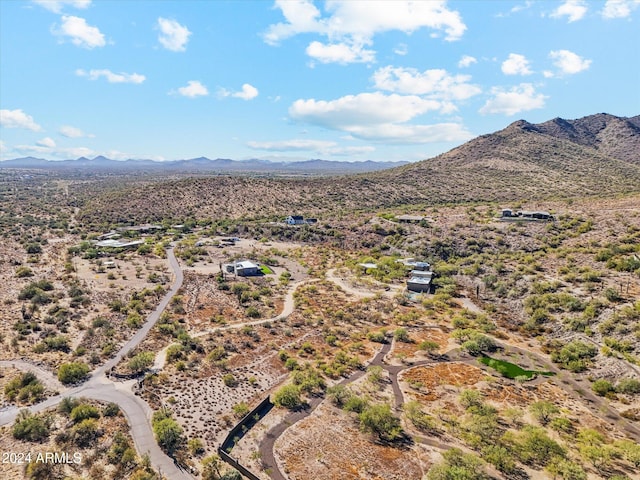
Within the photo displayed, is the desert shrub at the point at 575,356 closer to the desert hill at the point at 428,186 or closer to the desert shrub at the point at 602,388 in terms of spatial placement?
the desert shrub at the point at 602,388

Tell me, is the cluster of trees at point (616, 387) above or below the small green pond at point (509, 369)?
above

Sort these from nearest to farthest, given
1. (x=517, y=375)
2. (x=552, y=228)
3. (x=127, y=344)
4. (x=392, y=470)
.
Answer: (x=392, y=470), (x=517, y=375), (x=127, y=344), (x=552, y=228)

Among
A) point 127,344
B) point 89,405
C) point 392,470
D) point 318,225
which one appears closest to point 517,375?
point 392,470

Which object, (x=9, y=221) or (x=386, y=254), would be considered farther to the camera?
(x=9, y=221)

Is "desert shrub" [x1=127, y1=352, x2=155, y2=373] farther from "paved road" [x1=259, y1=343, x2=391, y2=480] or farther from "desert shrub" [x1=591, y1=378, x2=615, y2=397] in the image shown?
"desert shrub" [x1=591, y1=378, x2=615, y2=397]

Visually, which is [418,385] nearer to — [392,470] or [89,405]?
[392,470]

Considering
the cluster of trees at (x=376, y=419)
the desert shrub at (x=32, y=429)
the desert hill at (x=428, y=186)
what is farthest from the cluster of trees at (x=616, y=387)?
the desert hill at (x=428, y=186)
